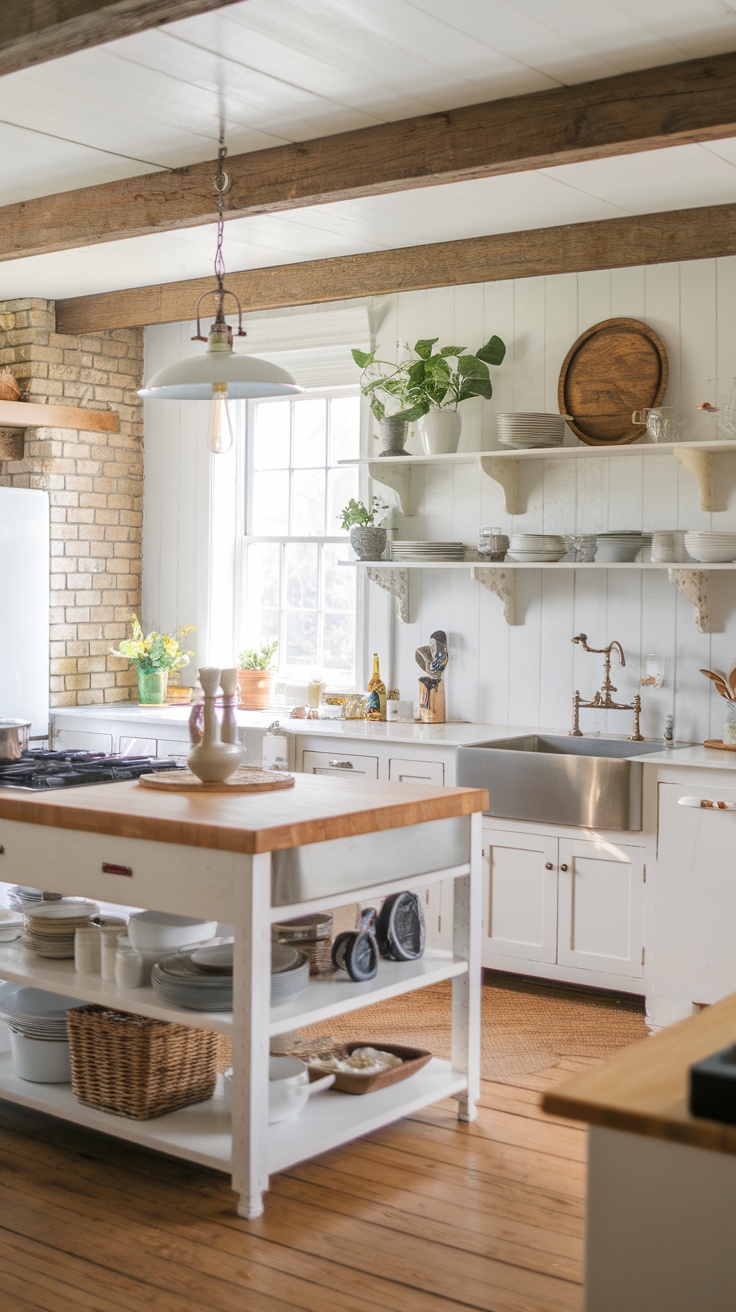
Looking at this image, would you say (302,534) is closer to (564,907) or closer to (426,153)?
(564,907)

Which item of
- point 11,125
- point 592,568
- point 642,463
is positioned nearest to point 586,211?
point 642,463

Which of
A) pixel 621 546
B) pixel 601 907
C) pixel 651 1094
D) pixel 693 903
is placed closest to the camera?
pixel 651 1094

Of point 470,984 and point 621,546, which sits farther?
point 621,546

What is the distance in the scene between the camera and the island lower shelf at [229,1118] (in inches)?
124

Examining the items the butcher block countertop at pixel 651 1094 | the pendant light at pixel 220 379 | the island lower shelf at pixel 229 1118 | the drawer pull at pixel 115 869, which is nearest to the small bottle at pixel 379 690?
the pendant light at pixel 220 379

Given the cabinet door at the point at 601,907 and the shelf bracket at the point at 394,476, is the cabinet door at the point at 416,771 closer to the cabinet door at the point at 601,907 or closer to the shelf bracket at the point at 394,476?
the cabinet door at the point at 601,907

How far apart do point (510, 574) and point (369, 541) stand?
2.09 ft

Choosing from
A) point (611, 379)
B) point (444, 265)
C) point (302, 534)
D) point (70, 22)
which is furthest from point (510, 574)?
point (70, 22)

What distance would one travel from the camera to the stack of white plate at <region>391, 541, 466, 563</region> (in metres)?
5.59

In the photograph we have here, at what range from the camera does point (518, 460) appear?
5.59 metres

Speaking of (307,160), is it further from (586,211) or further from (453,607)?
(453,607)

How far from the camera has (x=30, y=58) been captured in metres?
3.39

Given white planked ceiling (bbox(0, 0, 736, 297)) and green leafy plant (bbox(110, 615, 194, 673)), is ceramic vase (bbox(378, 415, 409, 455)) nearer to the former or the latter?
white planked ceiling (bbox(0, 0, 736, 297))

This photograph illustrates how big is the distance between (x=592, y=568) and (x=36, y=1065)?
289 centimetres
